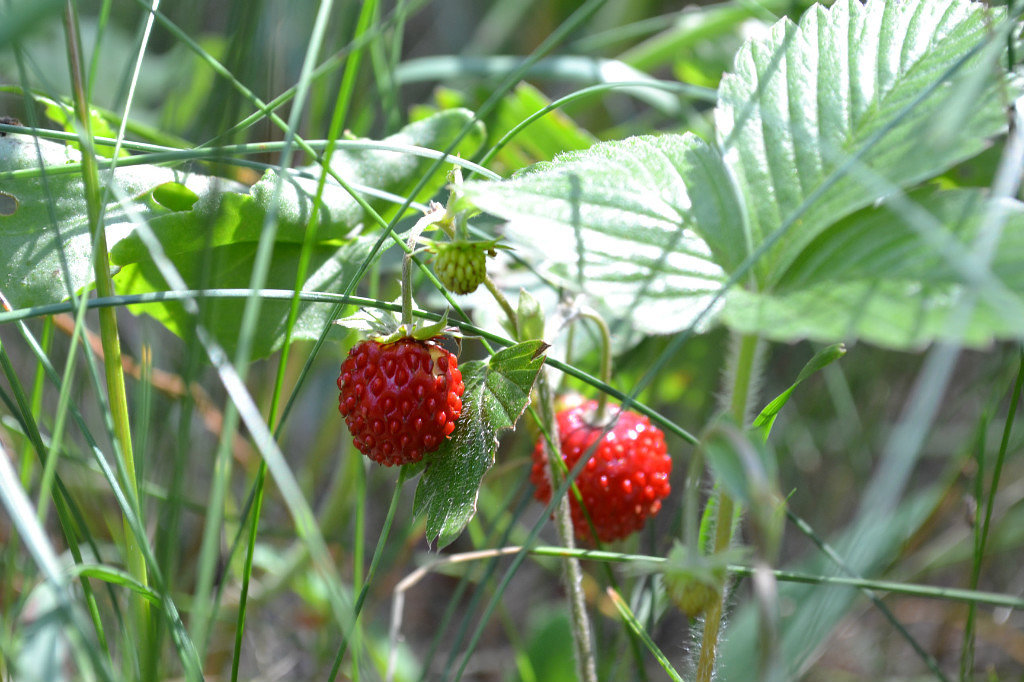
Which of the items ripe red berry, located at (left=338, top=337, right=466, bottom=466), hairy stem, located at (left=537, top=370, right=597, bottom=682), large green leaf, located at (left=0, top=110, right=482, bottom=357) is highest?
large green leaf, located at (left=0, top=110, right=482, bottom=357)

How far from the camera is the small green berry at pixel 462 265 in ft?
2.12

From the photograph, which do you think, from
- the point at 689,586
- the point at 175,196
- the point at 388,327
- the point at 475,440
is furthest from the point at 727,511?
the point at 175,196

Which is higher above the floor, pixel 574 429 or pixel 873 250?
pixel 873 250

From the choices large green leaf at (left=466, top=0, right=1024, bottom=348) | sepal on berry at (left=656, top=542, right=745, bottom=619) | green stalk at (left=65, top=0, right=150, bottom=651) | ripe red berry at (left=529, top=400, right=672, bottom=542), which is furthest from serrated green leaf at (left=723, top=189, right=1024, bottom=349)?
green stalk at (left=65, top=0, right=150, bottom=651)

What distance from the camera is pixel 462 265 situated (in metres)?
0.65

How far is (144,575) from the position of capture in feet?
2.44

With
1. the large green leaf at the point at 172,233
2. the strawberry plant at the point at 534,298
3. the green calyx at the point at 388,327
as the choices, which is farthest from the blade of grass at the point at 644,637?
the large green leaf at the point at 172,233

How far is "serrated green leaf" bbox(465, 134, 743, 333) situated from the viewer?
24.0 inches

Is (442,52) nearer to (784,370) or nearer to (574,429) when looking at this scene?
(784,370)

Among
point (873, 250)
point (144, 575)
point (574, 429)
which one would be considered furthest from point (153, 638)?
point (873, 250)

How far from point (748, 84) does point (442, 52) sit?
1.82 meters

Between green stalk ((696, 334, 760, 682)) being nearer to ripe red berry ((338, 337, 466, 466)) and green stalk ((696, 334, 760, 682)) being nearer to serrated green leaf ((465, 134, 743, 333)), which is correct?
serrated green leaf ((465, 134, 743, 333))

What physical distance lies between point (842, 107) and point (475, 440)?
426 mm

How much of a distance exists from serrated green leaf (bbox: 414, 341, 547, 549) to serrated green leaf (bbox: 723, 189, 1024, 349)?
0.18 metres
